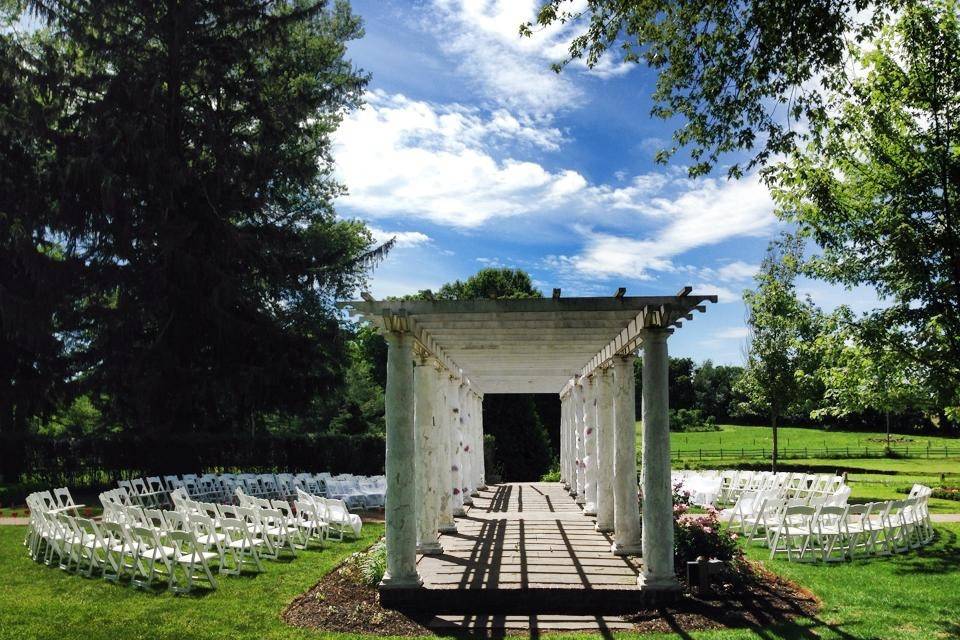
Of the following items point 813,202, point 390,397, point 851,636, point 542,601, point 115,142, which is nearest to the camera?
point 851,636

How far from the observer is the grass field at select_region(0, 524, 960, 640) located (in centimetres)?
761

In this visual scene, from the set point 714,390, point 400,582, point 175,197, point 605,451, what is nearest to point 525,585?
point 400,582

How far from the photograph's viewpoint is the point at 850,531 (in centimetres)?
1242

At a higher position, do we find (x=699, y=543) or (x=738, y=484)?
(x=699, y=543)

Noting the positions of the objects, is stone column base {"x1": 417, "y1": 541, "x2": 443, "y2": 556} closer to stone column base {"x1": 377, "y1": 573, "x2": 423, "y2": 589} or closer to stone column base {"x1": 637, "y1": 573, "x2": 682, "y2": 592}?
stone column base {"x1": 377, "y1": 573, "x2": 423, "y2": 589}

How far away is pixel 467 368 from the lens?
54.3 ft

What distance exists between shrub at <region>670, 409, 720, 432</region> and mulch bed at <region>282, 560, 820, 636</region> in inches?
2185

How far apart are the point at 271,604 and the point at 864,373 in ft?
42.0

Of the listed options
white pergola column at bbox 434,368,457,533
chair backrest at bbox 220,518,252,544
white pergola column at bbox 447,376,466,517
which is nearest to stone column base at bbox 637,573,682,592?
white pergola column at bbox 434,368,457,533

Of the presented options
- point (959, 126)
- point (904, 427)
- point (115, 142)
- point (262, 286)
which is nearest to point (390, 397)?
point (959, 126)

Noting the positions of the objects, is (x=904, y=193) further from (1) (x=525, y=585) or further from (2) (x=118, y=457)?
(2) (x=118, y=457)

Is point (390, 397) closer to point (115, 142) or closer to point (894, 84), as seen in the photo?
point (894, 84)

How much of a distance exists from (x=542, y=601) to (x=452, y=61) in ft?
22.7

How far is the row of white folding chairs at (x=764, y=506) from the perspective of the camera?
13422 mm
